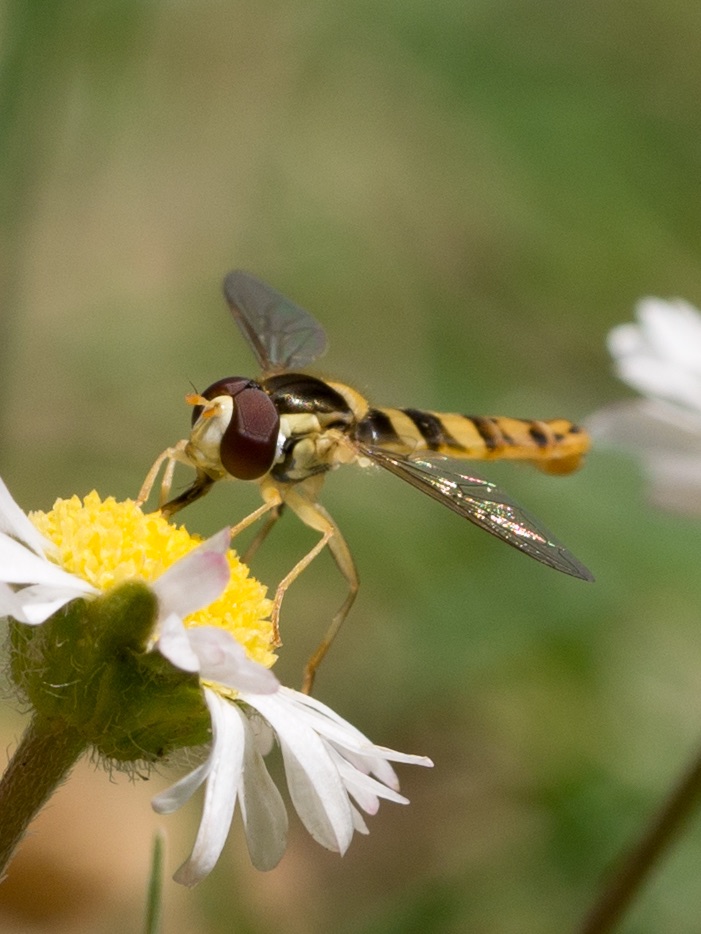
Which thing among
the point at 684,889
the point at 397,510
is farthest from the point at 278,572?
the point at 684,889

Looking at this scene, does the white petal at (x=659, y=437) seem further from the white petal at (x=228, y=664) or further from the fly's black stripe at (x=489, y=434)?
the white petal at (x=228, y=664)

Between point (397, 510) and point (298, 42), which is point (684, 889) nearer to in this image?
point (397, 510)

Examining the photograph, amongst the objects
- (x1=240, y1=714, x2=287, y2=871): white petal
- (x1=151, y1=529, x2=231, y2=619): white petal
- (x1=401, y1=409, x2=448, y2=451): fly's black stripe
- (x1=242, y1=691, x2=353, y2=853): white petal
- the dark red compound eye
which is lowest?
(x1=240, y1=714, x2=287, y2=871): white petal

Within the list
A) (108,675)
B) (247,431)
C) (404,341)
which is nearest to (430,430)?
(247,431)

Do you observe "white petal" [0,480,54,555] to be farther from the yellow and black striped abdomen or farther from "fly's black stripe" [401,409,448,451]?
"fly's black stripe" [401,409,448,451]

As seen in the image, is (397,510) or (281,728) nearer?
(281,728)

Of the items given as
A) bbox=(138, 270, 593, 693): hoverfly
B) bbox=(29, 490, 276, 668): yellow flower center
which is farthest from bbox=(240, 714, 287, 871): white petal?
bbox=(138, 270, 593, 693): hoverfly

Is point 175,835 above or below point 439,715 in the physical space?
below
